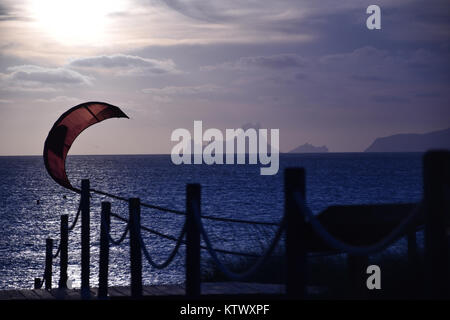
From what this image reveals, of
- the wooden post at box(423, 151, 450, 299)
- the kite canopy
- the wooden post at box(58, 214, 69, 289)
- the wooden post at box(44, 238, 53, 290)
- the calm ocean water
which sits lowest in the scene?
the calm ocean water

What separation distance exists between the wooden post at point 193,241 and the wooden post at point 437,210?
3.41 meters

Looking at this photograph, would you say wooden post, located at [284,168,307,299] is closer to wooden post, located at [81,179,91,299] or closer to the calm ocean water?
wooden post, located at [81,179,91,299]

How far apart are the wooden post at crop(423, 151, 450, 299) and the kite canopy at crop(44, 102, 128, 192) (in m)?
11.2

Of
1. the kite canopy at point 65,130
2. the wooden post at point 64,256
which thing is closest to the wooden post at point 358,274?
the wooden post at point 64,256

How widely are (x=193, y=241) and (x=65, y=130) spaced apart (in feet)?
28.5

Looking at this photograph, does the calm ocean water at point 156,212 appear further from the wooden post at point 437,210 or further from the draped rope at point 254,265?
the wooden post at point 437,210

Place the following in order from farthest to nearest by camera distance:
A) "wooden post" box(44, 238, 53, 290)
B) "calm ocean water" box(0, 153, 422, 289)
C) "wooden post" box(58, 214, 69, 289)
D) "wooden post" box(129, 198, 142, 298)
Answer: "calm ocean water" box(0, 153, 422, 289)
"wooden post" box(44, 238, 53, 290)
"wooden post" box(58, 214, 69, 289)
"wooden post" box(129, 198, 142, 298)

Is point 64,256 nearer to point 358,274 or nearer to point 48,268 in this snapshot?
point 48,268

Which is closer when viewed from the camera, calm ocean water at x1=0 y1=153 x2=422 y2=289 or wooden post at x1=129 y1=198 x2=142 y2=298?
wooden post at x1=129 y1=198 x2=142 y2=298

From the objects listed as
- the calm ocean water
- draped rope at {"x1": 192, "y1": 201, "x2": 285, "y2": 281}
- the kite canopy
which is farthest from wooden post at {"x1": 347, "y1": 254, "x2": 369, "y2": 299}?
the kite canopy

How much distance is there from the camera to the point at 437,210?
418 cm

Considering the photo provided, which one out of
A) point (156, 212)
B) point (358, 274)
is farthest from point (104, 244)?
point (156, 212)

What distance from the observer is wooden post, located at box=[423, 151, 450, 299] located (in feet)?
13.7
